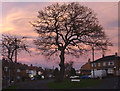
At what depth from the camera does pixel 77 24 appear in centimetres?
3575

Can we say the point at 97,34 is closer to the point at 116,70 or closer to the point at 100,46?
the point at 100,46

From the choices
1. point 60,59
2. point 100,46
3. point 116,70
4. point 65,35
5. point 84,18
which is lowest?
point 116,70

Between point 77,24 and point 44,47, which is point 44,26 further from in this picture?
point 77,24

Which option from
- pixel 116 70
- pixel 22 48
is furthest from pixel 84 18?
pixel 116 70

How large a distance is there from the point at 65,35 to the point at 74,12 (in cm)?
521

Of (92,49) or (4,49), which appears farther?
(4,49)

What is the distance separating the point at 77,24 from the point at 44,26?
6.55 meters

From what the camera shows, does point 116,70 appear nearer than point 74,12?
No

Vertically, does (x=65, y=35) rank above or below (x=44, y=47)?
above

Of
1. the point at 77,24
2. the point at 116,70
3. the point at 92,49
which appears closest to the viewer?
the point at 77,24

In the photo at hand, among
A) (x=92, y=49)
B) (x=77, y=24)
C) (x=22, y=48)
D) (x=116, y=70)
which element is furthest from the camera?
(x=116, y=70)

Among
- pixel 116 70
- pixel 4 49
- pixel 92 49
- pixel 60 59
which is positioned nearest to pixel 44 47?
pixel 60 59

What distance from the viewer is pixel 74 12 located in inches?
1432

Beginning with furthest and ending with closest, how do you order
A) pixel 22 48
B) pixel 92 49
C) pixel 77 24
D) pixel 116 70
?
pixel 116 70, pixel 22 48, pixel 92 49, pixel 77 24
